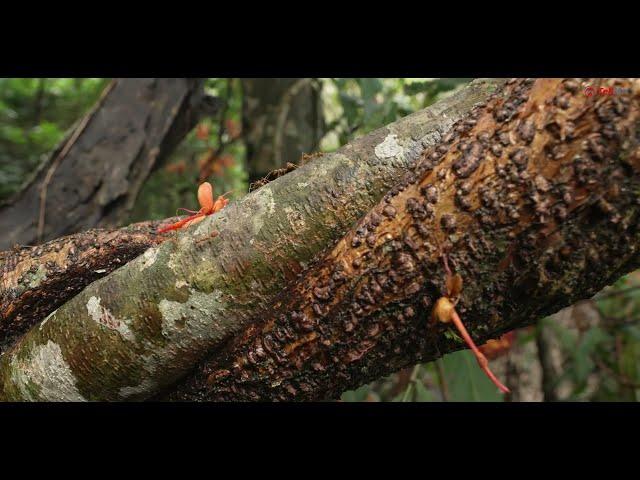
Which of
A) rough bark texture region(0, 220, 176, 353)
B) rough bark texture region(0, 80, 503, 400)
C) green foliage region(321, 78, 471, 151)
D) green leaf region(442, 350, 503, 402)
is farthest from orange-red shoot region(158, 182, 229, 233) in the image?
green leaf region(442, 350, 503, 402)

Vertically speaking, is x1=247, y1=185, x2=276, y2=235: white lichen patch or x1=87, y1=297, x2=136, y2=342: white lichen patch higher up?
x1=247, y1=185, x2=276, y2=235: white lichen patch

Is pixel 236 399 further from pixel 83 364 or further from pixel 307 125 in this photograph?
pixel 307 125

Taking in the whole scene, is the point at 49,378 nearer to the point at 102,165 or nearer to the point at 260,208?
the point at 260,208

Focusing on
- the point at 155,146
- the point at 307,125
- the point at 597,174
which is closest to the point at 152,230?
the point at 597,174

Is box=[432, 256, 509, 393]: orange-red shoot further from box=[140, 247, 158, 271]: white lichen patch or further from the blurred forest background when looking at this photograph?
the blurred forest background

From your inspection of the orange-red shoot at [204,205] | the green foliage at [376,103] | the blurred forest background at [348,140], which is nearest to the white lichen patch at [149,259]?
the orange-red shoot at [204,205]

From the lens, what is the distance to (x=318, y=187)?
67 cm

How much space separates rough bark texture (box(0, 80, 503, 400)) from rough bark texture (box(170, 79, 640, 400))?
5cm

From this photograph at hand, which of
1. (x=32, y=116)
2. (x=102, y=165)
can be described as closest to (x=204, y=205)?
(x=102, y=165)

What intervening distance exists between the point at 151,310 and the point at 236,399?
0.15 m

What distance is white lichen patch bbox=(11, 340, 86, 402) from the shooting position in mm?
735

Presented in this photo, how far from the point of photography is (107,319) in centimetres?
70

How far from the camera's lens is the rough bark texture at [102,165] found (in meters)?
1.57

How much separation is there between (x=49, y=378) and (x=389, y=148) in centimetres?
55
